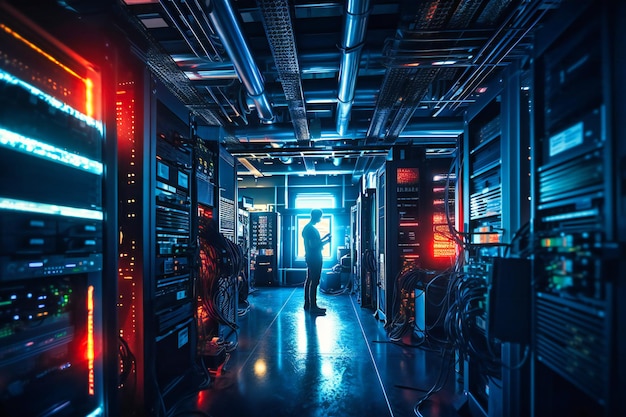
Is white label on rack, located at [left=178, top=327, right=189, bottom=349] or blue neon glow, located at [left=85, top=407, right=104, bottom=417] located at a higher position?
blue neon glow, located at [left=85, top=407, right=104, bottom=417]

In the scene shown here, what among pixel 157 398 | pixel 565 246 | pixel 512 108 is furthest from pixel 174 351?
pixel 512 108

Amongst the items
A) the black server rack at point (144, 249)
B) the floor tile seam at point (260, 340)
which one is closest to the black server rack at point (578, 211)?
the black server rack at point (144, 249)

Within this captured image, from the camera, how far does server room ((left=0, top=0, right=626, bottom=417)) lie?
0.89 metres

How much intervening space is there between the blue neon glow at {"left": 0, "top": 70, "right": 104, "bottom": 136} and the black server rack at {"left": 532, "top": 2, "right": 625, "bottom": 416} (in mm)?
1743

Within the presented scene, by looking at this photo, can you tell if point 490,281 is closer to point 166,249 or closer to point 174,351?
point 166,249

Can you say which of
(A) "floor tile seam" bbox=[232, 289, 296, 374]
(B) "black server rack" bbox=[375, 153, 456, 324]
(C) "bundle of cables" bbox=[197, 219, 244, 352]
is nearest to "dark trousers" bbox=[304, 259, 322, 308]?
(A) "floor tile seam" bbox=[232, 289, 296, 374]

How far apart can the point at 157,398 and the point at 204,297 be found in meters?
1.09

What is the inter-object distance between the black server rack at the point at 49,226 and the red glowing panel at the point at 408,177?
3.44 m

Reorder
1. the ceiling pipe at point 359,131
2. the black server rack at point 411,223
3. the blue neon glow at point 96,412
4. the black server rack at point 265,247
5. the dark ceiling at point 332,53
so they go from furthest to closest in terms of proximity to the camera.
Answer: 1. the black server rack at point 265,247
2. the ceiling pipe at point 359,131
3. the black server rack at point 411,223
4. the dark ceiling at point 332,53
5. the blue neon glow at point 96,412

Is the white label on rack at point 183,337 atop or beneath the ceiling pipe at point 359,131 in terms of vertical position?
beneath

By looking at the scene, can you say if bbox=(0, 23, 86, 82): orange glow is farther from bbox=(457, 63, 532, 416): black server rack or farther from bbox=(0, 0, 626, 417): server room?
bbox=(457, 63, 532, 416): black server rack

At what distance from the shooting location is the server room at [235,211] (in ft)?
2.92

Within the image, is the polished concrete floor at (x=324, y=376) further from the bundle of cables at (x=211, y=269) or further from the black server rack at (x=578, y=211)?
the black server rack at (x=578, y=211)

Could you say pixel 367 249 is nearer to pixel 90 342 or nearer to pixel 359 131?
pixel 359 131
